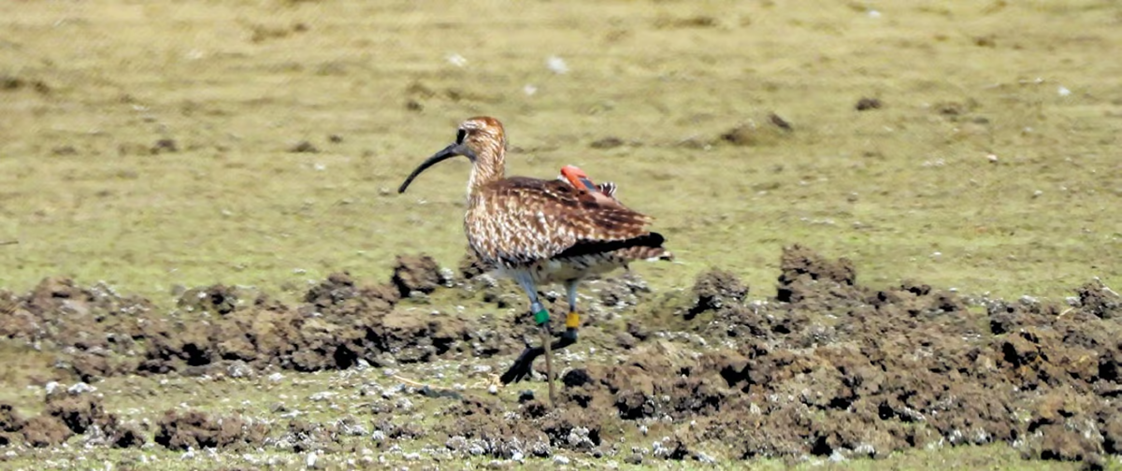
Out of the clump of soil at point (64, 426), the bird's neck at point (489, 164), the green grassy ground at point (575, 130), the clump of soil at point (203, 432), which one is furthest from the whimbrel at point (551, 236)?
the green grassy ground at point (575, 130)

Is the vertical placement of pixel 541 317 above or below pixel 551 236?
below

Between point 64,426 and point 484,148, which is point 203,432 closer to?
point 64,426

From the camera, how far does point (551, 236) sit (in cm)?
952

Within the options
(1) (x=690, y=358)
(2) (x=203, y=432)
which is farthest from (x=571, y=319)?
(2) (x=203, y=432)

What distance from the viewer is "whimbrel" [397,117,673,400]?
9352 mm

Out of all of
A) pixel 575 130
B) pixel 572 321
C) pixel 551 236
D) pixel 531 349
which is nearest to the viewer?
pixel 551 236

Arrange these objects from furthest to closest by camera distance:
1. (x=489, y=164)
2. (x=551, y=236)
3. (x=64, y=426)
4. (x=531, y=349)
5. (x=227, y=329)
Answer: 1. (x=489, y=164)
2. (x=227, y=329)
3. (x=531, y=349)
4. (x=551, y=236)
5. (x=64, y=426)

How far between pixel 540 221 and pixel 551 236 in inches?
4.6

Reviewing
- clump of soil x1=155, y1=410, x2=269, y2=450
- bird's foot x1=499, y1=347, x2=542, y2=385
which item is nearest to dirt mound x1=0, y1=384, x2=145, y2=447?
clump of soil x1=155, y1=410, x2=269, y2=450

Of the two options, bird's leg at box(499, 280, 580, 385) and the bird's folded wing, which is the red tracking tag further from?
bird's leg at box(499, 280, 580, 385)

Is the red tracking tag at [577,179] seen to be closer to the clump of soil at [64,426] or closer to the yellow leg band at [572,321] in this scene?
the yellow leg band at [572,321]

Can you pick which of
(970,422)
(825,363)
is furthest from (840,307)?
(970,422)

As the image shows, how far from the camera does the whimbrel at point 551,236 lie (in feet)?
30.7

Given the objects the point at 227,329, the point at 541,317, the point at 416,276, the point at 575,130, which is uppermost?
the point at 541,317
